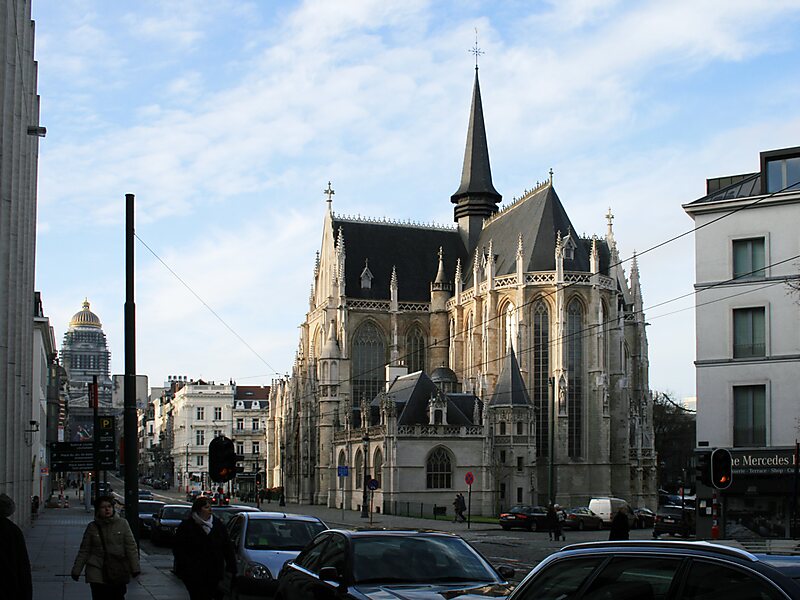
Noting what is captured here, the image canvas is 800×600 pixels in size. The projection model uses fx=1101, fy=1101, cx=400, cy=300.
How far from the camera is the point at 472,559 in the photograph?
10.0 m

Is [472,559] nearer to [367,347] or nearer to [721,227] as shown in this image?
[721,227]

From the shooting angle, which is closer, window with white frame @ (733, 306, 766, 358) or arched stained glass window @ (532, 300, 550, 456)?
window with white frame @ (733, 306, 766, 358)

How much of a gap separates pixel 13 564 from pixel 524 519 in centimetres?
3738

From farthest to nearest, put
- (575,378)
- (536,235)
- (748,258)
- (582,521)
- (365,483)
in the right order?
(536,235) → (575,378) → (365,483) → (582,521) → (748,258)

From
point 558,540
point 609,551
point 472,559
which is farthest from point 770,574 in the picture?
point 558,540

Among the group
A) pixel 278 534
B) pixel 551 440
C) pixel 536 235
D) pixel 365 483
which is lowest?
pixel 365 483

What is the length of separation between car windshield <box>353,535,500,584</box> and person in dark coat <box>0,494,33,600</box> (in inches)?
→ 108

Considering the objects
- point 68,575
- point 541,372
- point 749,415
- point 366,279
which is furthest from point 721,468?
point 366,279

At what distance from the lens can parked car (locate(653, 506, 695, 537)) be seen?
122ft

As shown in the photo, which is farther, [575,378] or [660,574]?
[575,378]

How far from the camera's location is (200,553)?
38.1ft

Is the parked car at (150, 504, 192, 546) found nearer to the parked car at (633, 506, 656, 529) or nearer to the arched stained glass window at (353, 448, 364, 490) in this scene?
the parked car at (633, 506, 656, 529)

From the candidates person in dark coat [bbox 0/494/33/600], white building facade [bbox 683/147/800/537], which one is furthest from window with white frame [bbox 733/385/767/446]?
person in dark coat [bbox 0/494/33/600]

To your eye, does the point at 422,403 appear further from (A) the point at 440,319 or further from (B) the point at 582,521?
(A) the point at 440,319
